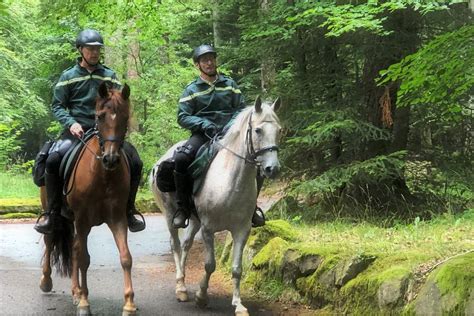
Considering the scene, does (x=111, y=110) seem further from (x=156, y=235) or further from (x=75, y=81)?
(x=156, y=235)

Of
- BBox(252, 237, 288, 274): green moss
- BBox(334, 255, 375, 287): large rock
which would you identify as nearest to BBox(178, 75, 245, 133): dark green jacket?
BBox(252, 237, 288, 274): green moss

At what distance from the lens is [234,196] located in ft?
20.5

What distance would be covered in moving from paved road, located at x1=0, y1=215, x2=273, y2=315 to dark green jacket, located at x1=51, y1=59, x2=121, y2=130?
2.32m

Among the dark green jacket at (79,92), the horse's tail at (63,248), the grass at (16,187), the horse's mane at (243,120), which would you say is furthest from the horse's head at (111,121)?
the grass at (16,187)

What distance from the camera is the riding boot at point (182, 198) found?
22.5ft

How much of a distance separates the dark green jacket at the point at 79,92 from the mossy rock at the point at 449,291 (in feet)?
14.1

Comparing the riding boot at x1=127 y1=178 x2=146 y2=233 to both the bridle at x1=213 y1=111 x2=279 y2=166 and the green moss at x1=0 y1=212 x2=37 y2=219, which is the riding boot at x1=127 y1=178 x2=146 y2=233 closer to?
the bridle at x1=213 y1=111 x2=279 y2=166

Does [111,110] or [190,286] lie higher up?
[111,110]

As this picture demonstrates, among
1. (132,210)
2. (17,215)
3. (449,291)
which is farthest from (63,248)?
(17,215)

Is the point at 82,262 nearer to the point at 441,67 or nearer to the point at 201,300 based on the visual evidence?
the point at 201,300

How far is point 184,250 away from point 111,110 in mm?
2764

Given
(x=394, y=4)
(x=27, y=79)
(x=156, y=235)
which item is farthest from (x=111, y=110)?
(x=27, y=79)

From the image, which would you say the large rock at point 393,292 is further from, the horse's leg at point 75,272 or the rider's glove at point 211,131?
the horse's leg at point 75,272

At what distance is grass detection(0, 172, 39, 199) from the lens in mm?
19203
